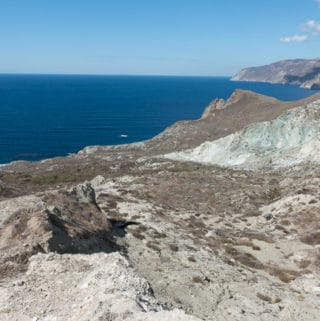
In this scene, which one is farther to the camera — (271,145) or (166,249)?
(271,145)

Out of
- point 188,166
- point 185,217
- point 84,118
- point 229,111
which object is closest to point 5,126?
point 84,118

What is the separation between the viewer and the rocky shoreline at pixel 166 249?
14435 mm

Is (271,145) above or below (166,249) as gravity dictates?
below

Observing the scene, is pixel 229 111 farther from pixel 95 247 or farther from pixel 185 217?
pixel 95 247

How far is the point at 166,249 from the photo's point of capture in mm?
25828

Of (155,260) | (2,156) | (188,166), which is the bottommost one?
(2,156)

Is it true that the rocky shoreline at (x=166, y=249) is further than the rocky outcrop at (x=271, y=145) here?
No

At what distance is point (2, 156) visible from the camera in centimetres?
12400

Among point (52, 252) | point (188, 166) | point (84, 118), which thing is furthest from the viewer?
point (84, 118)

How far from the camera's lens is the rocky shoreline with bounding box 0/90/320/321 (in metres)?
14.4

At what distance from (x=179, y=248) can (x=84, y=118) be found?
577 ft

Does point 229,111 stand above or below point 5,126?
above

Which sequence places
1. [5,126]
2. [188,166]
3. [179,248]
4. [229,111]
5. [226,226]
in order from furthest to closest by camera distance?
[5,126] < [229,111] < [188,166] < [226,226] < [179,248]

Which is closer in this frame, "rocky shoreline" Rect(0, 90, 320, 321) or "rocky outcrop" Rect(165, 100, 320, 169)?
"rocky shoreline" Rect(0, 90, 320, 321)
